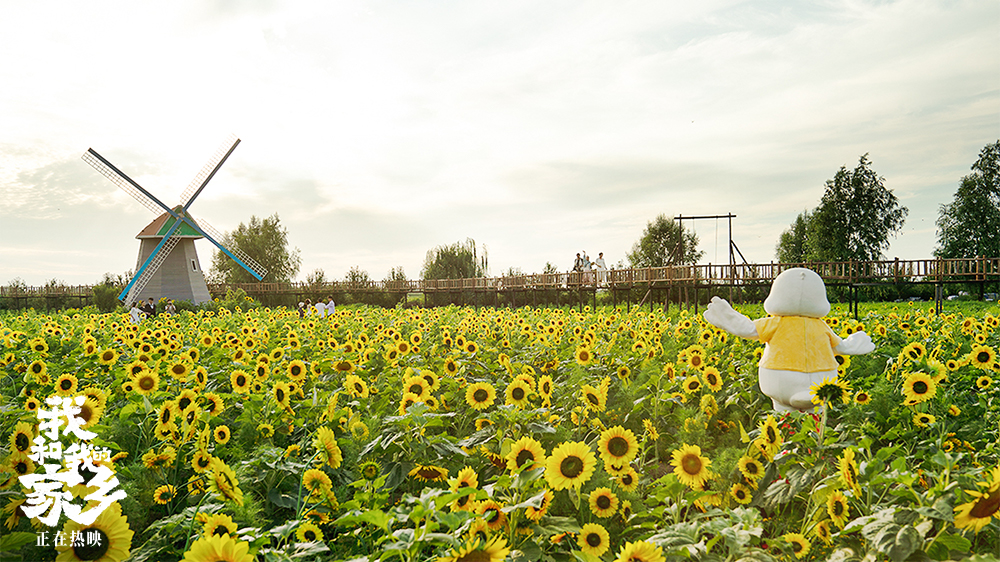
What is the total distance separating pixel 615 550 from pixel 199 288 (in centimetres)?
3387

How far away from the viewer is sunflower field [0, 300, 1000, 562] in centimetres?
185

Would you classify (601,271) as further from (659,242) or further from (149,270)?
(659,242)

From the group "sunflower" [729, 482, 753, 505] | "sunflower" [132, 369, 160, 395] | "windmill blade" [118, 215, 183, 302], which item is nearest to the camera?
"sunflower" [729, 482, 753, 505]

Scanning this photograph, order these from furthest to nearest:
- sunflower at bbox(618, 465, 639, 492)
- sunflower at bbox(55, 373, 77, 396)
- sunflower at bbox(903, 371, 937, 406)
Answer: sunflower at bbox(55, 373, 77, 396), sunflower at bbox(903, 371, 937, 406), sunflower at bbox(618, 465, 639, 492)

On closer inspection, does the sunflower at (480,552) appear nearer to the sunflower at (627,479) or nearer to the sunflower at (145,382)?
the sunflower at (627,479)

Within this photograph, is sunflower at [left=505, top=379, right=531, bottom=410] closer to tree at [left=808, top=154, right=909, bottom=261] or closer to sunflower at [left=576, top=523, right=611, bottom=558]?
sunflower at [left=576, top=523, right=611, bottom=558]

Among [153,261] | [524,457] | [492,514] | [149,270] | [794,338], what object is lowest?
[492,514]

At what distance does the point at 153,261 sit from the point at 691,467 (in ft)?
113

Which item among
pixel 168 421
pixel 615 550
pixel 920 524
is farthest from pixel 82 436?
pixel 920 524

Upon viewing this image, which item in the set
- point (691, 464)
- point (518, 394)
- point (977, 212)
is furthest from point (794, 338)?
point (977, 212)

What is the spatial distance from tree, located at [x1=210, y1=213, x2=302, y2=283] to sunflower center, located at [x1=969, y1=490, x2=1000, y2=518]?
214 ft

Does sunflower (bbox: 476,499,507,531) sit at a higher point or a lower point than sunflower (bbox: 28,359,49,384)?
lower

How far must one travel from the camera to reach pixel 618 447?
2.44 metres

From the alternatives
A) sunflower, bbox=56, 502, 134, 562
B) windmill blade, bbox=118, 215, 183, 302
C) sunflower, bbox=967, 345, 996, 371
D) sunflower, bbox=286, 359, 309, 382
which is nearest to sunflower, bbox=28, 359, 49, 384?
sunflower, bbox=286, 359, 309, 382
